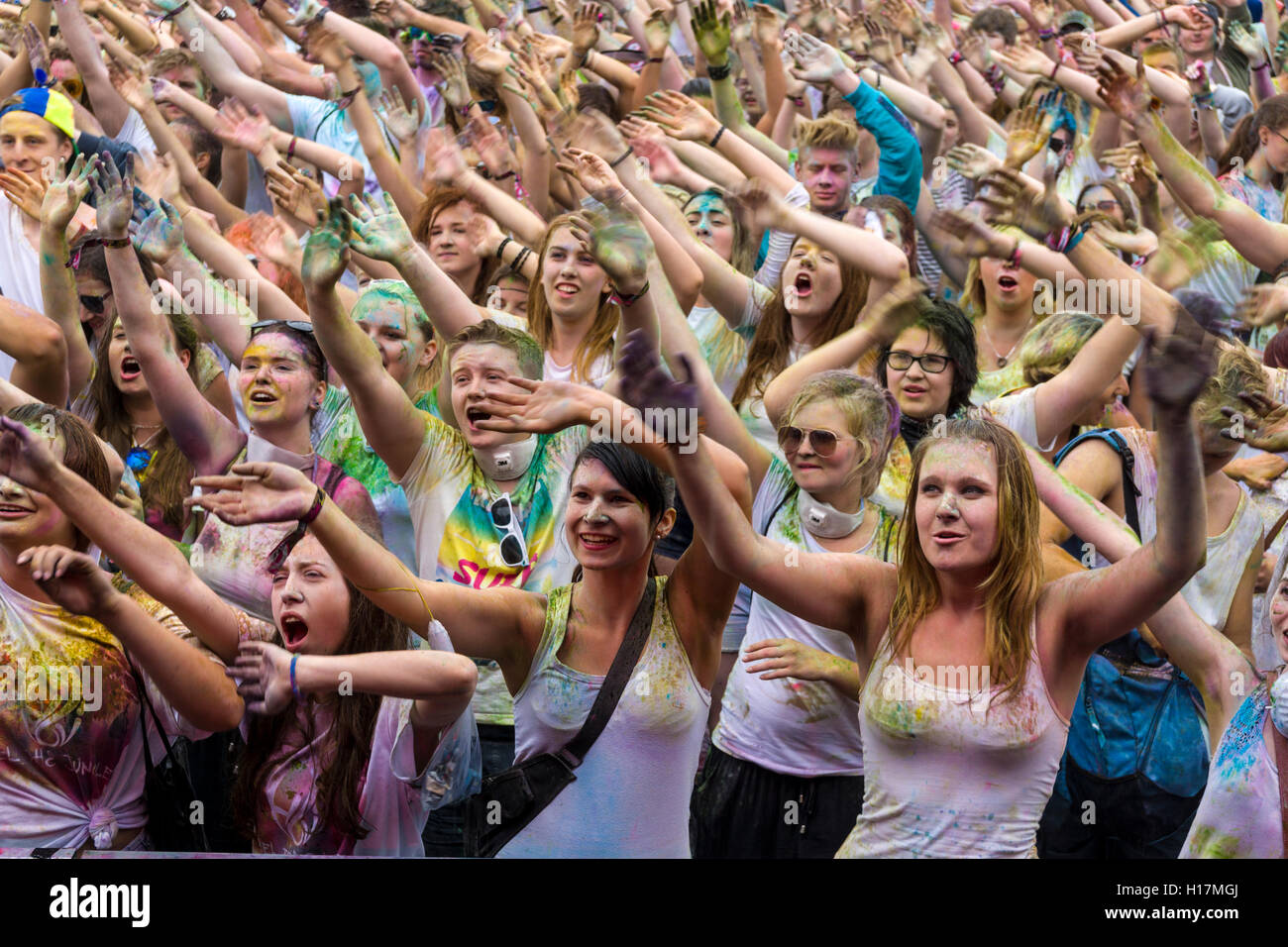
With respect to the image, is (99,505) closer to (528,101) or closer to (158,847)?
(158,847)

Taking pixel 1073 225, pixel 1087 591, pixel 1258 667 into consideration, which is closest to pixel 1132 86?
pixel 1073 225

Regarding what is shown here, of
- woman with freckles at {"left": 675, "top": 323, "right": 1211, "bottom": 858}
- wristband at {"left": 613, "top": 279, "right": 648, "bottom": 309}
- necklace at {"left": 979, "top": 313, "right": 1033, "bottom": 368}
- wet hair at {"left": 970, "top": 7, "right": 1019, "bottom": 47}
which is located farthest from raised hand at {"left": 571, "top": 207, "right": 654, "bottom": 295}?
wet hair at {"left": 970, "top": 7, "right": 1019, "bottom": 47}

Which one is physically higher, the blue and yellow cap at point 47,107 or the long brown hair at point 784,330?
the blue and yellow cap at point 47,107

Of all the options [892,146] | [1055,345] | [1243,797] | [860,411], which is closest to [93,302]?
[860,411]

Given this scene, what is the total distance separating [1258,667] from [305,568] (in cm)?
218

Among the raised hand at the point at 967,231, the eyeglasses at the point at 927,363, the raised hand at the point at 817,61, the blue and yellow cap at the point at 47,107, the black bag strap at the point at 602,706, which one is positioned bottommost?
the black bag strap at the point at 602,706

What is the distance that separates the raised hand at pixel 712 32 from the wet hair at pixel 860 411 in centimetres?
251

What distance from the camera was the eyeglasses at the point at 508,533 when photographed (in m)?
3.69

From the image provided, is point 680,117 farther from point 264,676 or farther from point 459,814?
point 264,676

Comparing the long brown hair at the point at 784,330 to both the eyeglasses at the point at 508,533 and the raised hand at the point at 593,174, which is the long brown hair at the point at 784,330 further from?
the eyeglasses at the point at 508,533

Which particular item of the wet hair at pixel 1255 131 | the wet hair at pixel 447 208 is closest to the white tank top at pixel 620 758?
the wet hair at pixel 447 208

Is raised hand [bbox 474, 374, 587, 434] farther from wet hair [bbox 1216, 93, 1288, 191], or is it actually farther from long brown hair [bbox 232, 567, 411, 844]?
wet hair [bbox 1216, 93, 1288, 191]

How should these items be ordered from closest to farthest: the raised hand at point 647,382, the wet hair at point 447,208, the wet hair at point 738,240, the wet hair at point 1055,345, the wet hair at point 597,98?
the raised hand at point 647,382
the wet hair at point 1055,345
the wet hair at point 447,208
the wet hair at point 738,240
the wet hair at point 597,98

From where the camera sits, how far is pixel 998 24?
7.34 metres
